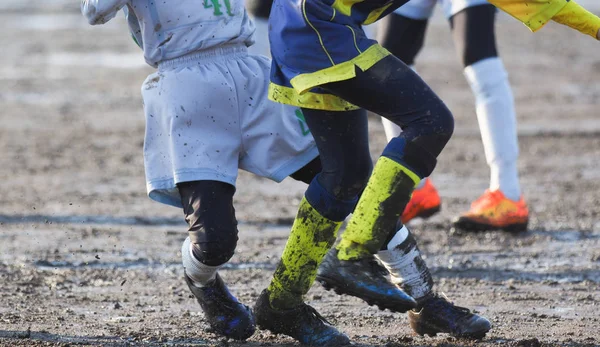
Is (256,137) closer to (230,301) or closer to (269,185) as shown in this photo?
(230,301)

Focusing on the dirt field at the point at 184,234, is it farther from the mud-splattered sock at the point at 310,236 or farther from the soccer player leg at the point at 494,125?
the mud-splattered sock at the point at 310,236

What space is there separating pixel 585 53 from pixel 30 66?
270 inches

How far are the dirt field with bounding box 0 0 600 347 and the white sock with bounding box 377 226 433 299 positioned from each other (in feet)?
0.67

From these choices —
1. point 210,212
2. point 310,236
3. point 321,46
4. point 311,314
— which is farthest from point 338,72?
point 311,314

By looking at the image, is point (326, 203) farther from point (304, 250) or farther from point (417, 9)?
point (417, 9)

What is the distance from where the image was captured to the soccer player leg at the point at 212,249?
3.94 meters

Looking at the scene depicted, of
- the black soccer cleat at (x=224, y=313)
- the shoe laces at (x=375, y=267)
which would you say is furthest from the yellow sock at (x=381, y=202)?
the black soccer cleat at (x=224, y=313)

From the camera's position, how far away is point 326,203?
3834mm

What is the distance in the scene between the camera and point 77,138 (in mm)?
9547

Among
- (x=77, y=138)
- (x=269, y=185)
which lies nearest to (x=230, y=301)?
(x=269, y=185)

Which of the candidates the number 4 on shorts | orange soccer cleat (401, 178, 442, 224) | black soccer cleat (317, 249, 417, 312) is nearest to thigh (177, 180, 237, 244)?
black soccer cleat (317, 249, 417, 312)

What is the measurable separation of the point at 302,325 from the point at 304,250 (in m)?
0.32

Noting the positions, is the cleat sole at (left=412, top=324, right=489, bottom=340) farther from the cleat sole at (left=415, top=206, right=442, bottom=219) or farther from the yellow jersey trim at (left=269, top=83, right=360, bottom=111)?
the cleat sole at (left=415, top=206, right=442, bottom=219)

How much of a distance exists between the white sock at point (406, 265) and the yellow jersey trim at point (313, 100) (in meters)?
0.53
